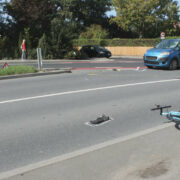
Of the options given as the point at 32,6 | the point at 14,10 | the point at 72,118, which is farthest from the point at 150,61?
the point at 32,6

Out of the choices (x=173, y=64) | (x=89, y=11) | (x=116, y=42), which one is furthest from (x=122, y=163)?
(x=89, y=11)

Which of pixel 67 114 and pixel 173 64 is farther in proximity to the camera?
pixel 173 64

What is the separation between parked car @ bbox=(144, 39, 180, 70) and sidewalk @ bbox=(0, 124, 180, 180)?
12.1m

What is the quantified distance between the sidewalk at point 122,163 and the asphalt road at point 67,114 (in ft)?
2.08

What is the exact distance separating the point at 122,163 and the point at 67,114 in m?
3.12

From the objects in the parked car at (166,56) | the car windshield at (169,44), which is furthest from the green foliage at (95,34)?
the parked car at (166,56)

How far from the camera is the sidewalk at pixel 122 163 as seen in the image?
360 centimetres

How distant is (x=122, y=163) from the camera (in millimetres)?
3967

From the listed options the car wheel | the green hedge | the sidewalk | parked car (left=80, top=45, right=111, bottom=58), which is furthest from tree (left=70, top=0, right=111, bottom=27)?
the sidewalk

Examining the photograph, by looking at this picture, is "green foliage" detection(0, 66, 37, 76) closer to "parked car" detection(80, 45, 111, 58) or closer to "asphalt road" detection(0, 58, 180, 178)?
"asphalt road" detection(0, 58, 180, 178)

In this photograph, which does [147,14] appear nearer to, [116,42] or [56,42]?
[116,42]

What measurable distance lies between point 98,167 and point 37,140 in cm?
174

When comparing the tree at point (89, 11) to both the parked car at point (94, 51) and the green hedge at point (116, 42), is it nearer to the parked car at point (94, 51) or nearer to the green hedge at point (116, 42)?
the green hedge at point (116, 42)

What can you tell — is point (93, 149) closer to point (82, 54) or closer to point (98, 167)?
point (98, 167)
